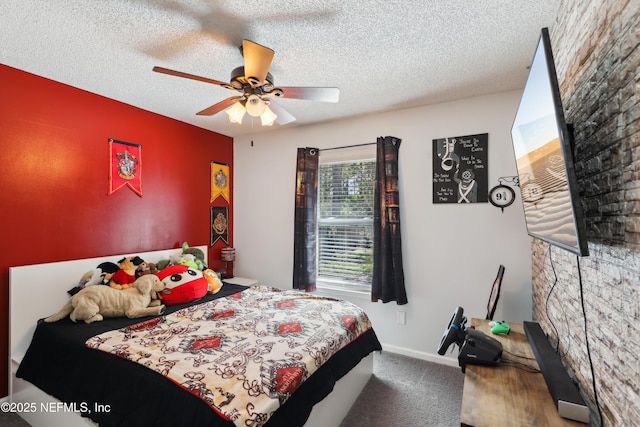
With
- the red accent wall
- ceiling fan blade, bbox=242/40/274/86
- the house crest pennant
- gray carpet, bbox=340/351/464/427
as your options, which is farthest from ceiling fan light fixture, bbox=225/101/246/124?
gray carpet, bbox=340/351/464/427

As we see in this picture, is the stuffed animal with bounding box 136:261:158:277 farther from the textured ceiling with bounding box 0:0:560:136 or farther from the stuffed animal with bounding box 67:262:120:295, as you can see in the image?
the textured ceiling with bounding box 0:0:560:136

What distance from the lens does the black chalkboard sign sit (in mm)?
2695

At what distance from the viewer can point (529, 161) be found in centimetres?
134

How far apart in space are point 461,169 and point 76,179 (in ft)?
11.2

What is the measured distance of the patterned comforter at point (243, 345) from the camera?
4.40 feet

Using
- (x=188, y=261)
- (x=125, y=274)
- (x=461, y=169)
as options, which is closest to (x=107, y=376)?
(x=125, y=274)

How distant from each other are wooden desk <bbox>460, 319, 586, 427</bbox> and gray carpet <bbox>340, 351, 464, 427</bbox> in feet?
2.86

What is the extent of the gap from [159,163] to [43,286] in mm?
1501

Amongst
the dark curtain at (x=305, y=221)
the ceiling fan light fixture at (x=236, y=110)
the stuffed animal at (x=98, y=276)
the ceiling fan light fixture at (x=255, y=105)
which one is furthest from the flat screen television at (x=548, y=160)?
the stuffed animal at (x=98, y=276)

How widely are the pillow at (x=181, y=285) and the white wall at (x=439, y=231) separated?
1.24m

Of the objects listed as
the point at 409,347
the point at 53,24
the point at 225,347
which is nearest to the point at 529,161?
the point at 225,347

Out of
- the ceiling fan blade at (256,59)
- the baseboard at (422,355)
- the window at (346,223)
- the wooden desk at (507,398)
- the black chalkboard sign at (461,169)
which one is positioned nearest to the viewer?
the wooden desk at (507,398)

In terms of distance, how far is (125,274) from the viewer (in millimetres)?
2600

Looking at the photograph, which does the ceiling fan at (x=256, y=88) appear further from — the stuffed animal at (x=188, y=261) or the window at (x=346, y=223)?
the stuffed animal at (x=188, y=261)
